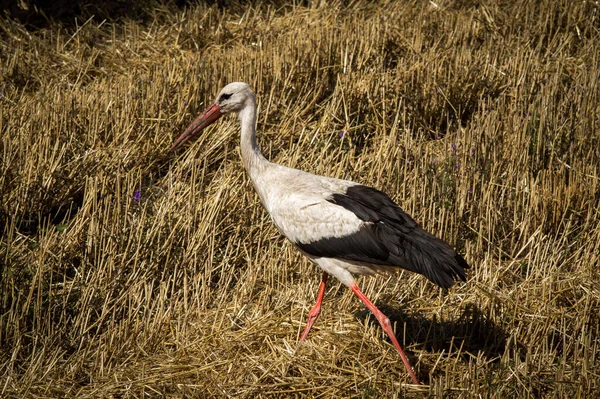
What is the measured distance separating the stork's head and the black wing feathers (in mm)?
1033

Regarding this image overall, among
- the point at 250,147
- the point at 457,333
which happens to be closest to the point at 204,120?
the point at 250,147

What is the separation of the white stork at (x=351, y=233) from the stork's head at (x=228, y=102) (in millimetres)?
555

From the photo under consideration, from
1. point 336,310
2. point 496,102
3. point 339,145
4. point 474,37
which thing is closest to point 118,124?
point 339,145

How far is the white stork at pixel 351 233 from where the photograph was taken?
4516 millimetres

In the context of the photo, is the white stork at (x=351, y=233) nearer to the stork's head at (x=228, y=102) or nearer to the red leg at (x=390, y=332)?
the red leg at (x=390, y=332)

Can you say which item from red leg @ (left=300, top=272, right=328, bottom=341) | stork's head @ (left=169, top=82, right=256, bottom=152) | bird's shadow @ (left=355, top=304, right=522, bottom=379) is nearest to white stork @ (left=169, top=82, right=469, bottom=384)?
red leg @ (left=300, top=272, right=328, bottom=341)

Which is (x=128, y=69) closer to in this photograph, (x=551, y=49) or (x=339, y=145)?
(x=339, y=145)

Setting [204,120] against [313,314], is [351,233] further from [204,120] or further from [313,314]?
[204,120]

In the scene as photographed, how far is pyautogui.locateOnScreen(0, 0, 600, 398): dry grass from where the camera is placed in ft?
15.0

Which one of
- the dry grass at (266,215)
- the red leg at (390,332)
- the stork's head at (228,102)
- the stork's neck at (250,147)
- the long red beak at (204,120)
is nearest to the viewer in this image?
the red leg at (390,332)

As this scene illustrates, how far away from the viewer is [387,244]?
15.1 feet

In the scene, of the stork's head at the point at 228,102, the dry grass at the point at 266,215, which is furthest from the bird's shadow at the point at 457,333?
the stork's head at the point at 228,102

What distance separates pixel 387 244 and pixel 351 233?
241 millimetres

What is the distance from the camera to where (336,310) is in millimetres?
5254
